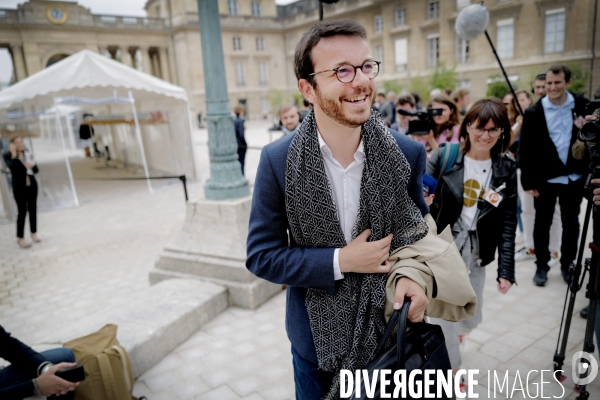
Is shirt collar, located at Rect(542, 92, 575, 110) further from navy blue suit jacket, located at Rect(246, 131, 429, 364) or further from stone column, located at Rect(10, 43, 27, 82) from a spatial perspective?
stone column, located at Rect(10, 43, 27, 82)

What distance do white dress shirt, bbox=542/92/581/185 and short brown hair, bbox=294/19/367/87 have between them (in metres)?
3.30

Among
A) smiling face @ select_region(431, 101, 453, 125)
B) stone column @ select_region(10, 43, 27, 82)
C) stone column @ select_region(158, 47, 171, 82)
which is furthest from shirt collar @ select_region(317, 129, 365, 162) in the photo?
stone column @ select_region(158, 47, 171, 82)

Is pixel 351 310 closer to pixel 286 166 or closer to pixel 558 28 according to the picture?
pixel 286 166

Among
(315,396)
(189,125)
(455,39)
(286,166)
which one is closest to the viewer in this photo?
(286,166)

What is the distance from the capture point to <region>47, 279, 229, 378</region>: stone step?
301 cm

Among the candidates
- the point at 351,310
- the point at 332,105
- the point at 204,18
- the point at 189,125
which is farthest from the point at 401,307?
the point at 189,125

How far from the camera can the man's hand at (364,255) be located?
1.26 metres

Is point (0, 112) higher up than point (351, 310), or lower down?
higher up

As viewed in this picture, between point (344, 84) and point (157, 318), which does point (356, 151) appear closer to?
point (344, 84)

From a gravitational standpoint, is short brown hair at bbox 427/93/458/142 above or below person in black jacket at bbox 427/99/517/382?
above

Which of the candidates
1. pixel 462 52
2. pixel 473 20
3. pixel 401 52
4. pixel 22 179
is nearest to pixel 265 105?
pixel 401 52

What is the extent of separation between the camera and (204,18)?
13.5 ft

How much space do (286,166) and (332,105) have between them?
0.83 feet

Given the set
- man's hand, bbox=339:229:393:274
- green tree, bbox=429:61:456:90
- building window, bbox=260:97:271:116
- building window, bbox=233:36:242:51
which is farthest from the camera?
building window, bbox=260:97:271:116
